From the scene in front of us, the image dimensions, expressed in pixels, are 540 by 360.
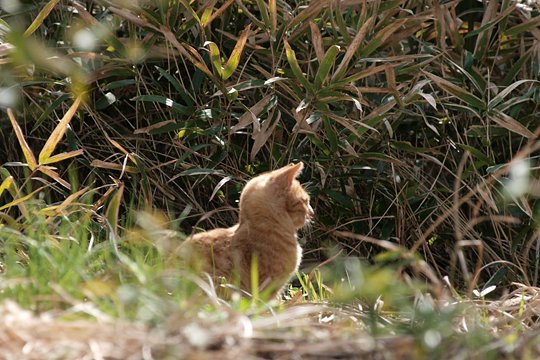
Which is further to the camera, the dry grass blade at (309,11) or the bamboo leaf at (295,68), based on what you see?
the dry grass blade at (309,11)

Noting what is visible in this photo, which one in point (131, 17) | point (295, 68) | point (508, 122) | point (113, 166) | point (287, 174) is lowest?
point (113, 166)

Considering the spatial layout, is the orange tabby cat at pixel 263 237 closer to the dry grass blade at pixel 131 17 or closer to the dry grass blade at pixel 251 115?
the dry grass blade at pixel 251 115

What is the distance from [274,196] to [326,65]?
1.96 feet

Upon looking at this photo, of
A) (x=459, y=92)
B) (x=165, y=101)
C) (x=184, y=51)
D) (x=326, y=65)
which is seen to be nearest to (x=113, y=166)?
(x=165, y=101)

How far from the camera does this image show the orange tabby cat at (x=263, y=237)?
8.88 feet

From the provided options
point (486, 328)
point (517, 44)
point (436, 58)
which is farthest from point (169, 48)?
point (486, 328)

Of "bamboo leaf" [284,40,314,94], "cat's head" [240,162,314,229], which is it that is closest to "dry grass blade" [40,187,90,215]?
"cat's head" [240,162,314,229]

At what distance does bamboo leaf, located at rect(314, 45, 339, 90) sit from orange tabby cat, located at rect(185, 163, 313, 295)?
0.49 metres

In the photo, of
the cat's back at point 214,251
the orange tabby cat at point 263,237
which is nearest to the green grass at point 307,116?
the orange tabby cat at point 263,237

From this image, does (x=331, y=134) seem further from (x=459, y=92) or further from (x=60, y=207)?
(x=60, y=207)

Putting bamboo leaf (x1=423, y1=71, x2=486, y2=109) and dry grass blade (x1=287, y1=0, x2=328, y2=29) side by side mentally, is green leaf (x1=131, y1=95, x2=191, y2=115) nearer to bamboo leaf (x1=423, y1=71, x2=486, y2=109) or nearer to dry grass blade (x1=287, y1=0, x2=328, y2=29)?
dry grass blade (x1=287, y1=0, x2=328, y2=29)

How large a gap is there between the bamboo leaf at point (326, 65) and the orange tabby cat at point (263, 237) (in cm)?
49

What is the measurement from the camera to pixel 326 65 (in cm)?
324

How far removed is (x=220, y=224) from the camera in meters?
3.73
